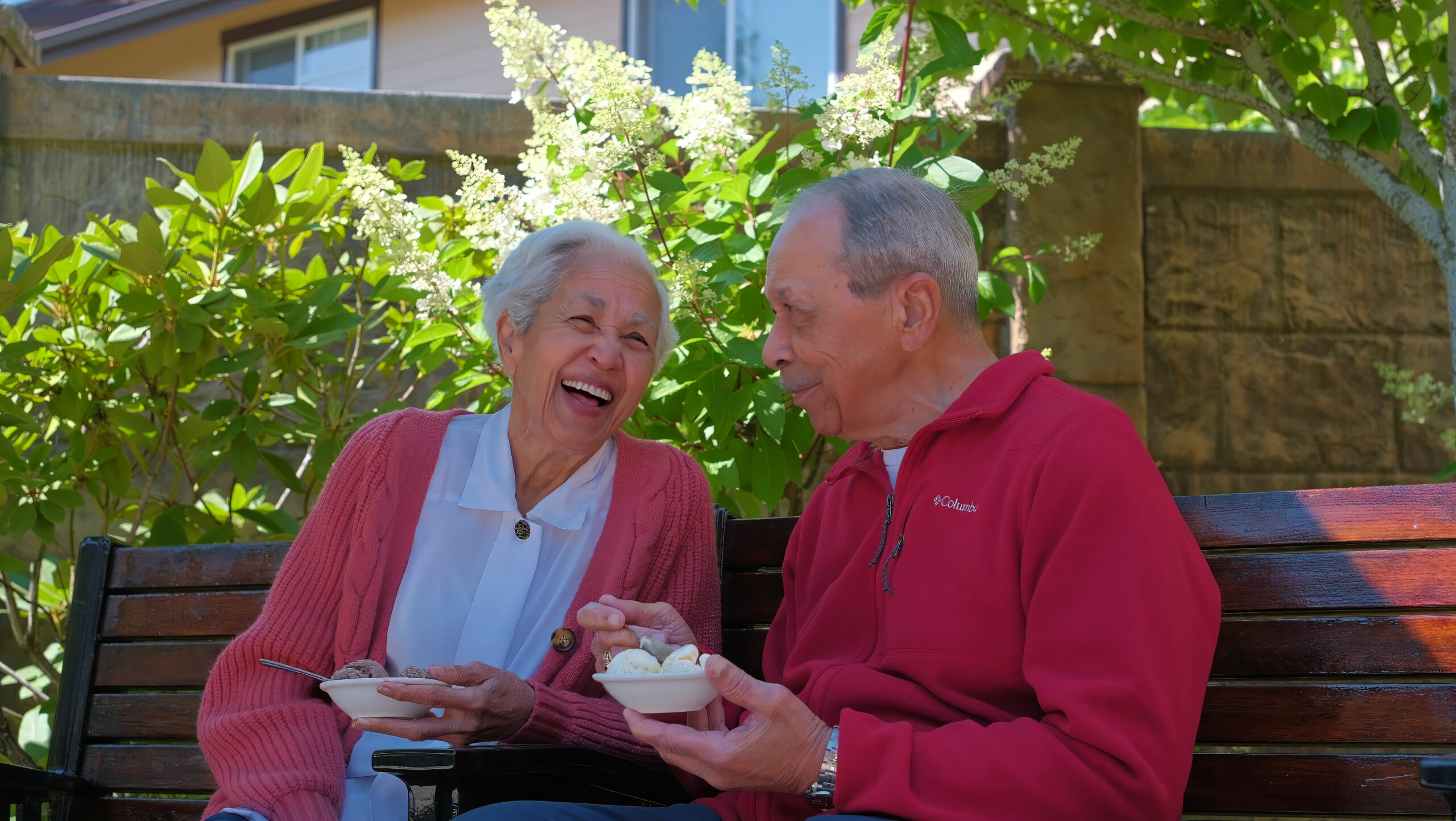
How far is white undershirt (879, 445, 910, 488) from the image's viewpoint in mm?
2184

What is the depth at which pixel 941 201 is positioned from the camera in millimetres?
2154

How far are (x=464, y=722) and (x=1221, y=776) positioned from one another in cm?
126

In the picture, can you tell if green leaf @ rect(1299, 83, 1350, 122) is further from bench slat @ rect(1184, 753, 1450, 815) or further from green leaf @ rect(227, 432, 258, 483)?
green leaf @ rect(227, 432, 258, 483)

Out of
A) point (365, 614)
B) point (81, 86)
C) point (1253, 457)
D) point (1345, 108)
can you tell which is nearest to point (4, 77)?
point (81, 86)

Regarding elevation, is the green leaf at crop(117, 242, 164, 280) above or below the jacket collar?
above

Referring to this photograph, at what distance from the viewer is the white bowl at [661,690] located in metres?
1.65

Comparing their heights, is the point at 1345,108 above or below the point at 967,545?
above

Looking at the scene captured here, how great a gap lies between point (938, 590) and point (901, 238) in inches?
23.7

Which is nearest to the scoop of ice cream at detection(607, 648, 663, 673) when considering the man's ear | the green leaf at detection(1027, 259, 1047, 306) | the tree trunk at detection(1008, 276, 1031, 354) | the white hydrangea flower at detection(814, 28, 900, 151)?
the man's ear

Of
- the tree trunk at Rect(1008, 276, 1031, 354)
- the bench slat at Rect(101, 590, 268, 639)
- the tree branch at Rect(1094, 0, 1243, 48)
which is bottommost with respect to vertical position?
the bench slat at Rect(101, 590, 268, 639)

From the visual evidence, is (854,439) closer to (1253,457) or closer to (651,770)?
(651,770)

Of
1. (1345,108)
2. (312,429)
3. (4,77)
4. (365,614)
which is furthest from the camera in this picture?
(4,77)

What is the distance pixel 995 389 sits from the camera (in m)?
Result: 1.98

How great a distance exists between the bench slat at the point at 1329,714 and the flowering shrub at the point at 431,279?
3.65 ft
